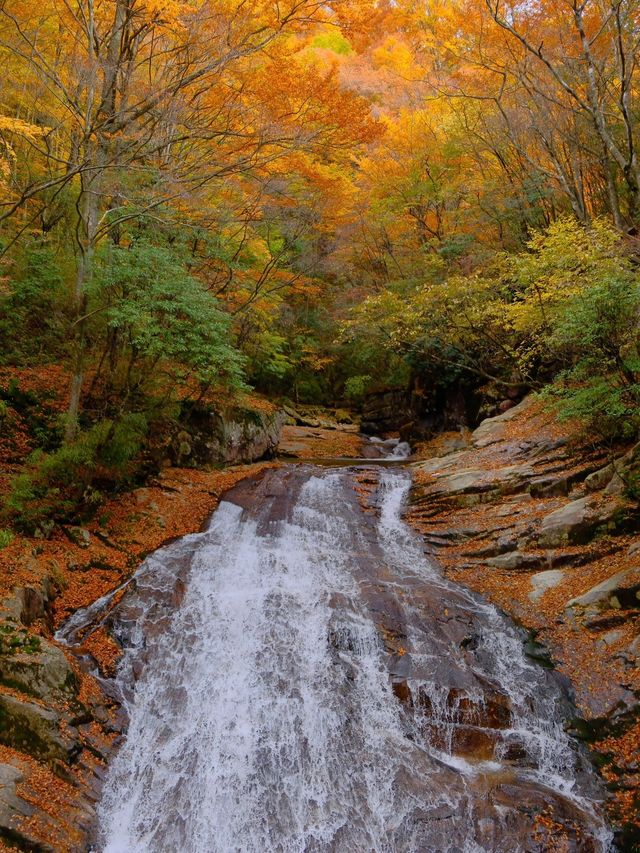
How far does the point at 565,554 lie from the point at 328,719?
5.04 meters

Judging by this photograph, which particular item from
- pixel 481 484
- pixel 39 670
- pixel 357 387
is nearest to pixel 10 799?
pixel 39 670

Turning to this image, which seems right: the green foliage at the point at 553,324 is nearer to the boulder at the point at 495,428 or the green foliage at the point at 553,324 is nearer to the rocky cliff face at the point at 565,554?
the boulder at the point at 495,428

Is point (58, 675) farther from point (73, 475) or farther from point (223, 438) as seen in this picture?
point (223, 438)

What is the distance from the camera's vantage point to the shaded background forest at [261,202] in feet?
27.2

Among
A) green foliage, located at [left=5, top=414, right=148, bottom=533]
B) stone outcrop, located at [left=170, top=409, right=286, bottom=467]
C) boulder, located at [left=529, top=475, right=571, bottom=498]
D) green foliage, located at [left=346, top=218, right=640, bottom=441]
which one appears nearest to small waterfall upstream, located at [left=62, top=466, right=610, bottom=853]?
green foliage, located at [left=5, top=414, right=148, bottom=533]

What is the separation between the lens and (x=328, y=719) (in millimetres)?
6508

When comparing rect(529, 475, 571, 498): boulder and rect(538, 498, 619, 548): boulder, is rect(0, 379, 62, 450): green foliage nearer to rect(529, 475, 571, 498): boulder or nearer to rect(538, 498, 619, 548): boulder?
rect(538, 498, 619, 548): boulder

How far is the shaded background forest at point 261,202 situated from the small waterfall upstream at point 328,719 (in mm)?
3345

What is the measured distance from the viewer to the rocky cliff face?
252 inches

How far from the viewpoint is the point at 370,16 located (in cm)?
818

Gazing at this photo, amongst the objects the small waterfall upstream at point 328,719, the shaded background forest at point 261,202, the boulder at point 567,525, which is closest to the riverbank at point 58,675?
the small waterfall upstream at point 328,719

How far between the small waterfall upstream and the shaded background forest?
3.34 m

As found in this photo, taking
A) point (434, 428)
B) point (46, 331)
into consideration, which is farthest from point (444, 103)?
point (46, 331)

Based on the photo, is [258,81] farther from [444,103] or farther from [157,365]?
[444,103]
